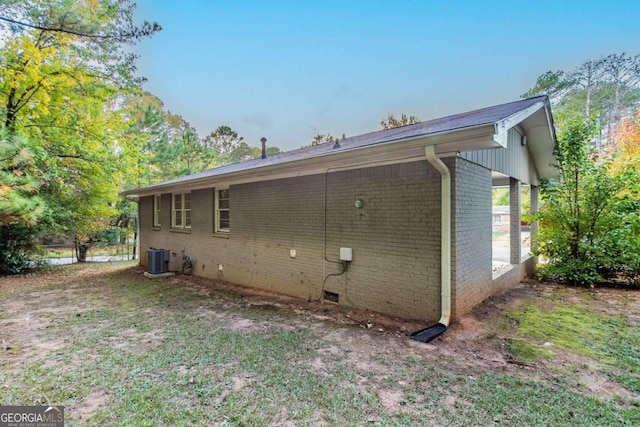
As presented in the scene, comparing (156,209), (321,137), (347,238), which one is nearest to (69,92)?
(156,209)

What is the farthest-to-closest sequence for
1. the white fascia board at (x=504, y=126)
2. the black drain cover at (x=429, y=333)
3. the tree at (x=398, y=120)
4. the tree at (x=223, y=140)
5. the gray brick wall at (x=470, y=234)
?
the tree at (x=223, y=140) → the tree at (x=398, y=120) → the gray brick wall at (x=470, y=234) → the black drain cover at (x=429, y=333) → the white fascia board at (x=504, y=126)

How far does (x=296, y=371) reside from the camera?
2.96 m

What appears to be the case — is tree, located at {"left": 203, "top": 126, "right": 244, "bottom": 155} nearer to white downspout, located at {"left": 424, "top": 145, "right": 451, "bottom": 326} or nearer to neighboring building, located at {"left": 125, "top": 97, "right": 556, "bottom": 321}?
neighboring building, located at {"left": 125, "top": 97, "right": 556, "bottom": 321}

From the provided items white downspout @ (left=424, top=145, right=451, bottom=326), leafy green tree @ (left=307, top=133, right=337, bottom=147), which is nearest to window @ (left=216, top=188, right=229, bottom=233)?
white downspout @ (left=424, top=145, right=451, bottom=326)

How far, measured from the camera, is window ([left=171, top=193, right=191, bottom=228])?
9353 mm

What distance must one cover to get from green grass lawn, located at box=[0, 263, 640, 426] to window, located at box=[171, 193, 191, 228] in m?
4.60

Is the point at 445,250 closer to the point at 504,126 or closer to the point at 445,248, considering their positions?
the point at 445,248

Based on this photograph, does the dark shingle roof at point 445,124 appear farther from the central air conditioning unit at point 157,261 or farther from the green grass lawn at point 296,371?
the central air conditioning unit at point 157,261

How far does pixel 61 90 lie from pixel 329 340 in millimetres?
10359

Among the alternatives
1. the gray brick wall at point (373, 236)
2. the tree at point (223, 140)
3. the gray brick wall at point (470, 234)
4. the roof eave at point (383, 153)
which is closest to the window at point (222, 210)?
the gray brick wall at point (373, 236)

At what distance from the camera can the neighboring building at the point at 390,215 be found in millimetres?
4117

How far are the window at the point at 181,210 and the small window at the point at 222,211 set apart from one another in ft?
5.55

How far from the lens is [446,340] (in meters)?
3.69

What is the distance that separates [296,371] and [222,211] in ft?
19.5
